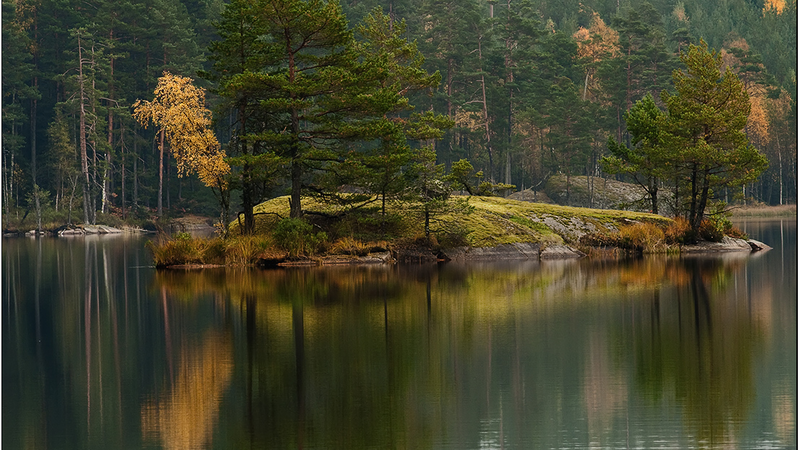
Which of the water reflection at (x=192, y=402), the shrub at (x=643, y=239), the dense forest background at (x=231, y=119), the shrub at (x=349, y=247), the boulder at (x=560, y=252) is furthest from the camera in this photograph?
the dense forest background at (x=231, y=119)

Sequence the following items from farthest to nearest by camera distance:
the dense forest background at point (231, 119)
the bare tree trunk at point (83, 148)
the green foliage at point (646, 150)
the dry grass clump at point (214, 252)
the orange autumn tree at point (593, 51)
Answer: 1. the orange autumn tree at point (593, 51)
2. the dense forest background at point (231, 119)
3. the bare tree trunk at point (83, 148)
4. the green foliage at point (646, 150)
5. the dry grass clump at point (214, 252)

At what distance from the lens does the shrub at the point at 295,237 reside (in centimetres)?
3039

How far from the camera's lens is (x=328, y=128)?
104ft

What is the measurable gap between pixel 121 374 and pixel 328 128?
19.9 meters

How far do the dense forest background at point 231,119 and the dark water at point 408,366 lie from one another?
162 feet

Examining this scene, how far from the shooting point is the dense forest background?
7319cm

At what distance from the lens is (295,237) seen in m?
30.5

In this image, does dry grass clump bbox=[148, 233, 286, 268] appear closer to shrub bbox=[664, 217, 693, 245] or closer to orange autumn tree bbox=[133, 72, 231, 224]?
orange autumn tree bbox=[133, 72, 231, 224]

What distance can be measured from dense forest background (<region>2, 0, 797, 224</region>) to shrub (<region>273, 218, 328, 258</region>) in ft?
132

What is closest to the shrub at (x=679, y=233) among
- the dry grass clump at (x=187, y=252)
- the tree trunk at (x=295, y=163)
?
the tree trunk at (x=295, y=163)

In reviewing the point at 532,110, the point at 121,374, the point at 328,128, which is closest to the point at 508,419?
the point at 121,374

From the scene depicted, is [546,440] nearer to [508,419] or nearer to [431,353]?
[508,419]

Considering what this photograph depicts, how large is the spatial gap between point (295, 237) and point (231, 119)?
5350cm

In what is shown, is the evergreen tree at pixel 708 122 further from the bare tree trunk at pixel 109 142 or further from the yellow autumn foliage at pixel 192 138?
the bare tree trunk at pixel 109 142
